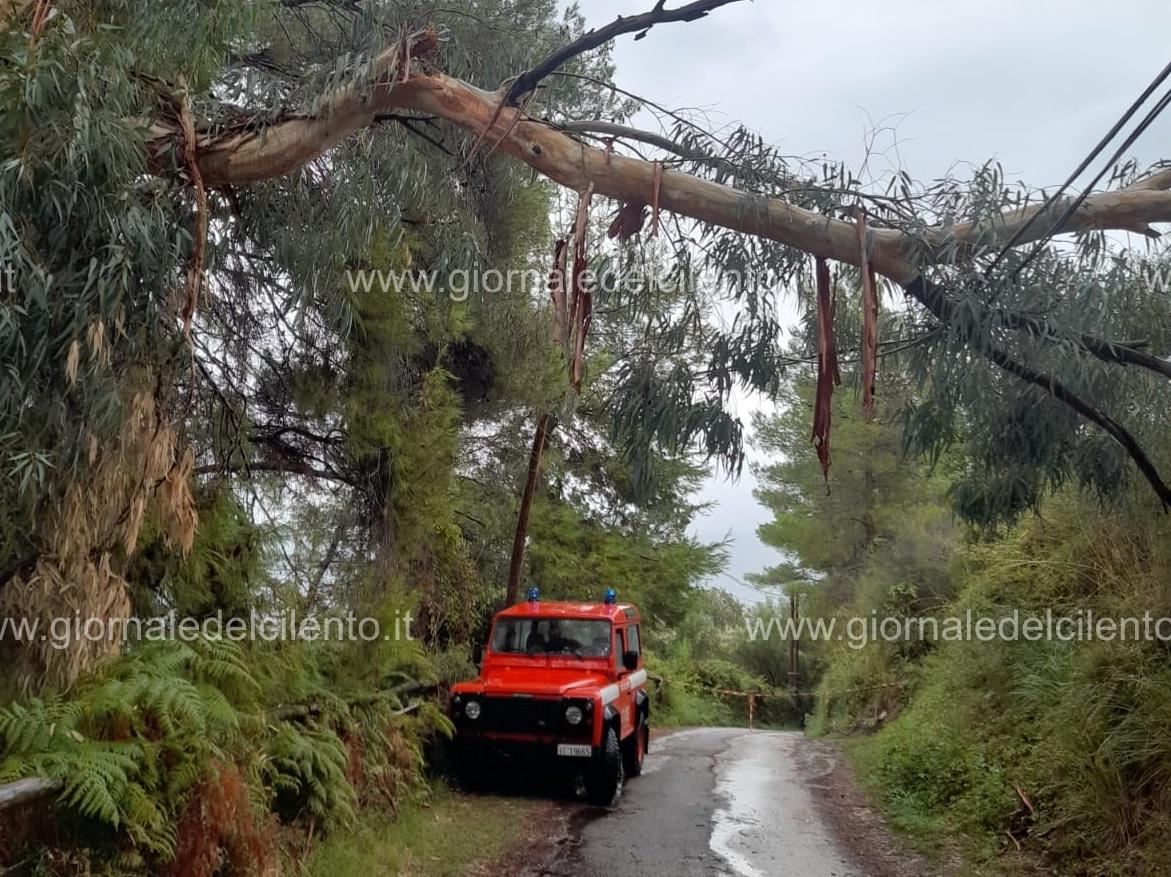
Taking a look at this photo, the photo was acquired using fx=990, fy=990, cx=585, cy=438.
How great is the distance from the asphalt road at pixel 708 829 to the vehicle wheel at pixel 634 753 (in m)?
0.16

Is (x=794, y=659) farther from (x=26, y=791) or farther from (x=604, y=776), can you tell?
(x=26, y=791)

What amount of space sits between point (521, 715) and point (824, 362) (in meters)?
5.76

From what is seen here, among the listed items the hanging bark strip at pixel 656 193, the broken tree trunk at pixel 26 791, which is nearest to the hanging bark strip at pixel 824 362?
the hanging bark strip at pixel 656 193

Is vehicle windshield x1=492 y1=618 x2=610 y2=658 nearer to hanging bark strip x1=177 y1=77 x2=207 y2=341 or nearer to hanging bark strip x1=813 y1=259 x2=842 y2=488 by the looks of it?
hanging bark strip x1=813 y1=259 x2=842 y2=488

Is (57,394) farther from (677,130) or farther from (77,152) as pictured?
(677,130)

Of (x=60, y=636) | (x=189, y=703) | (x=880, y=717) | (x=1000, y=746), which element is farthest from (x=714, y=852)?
(x=880, y=717)

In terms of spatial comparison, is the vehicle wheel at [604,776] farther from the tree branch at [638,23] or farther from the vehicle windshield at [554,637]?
the tree branch at [638,23]

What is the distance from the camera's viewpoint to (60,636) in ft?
16.9

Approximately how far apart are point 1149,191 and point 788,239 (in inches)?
101

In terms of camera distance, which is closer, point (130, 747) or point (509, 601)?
point (130, 747)

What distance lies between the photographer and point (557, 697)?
10.5 meters

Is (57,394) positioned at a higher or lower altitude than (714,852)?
higher

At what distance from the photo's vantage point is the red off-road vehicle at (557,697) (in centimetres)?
1041

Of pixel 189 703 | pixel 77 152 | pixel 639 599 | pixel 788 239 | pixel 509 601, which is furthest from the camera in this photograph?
pixel 639 599
